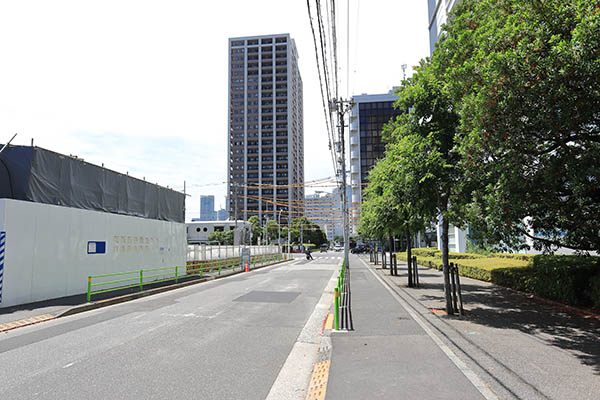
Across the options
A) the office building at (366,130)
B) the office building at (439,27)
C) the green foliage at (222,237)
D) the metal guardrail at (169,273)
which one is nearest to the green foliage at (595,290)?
the metal guardrail at (169,273)

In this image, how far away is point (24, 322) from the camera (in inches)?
373

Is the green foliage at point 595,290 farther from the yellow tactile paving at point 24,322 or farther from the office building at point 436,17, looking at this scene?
the office building at point 436,17

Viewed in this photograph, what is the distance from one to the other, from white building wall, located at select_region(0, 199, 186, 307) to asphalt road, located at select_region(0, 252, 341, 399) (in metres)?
2.94

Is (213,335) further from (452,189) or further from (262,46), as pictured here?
(262,46)

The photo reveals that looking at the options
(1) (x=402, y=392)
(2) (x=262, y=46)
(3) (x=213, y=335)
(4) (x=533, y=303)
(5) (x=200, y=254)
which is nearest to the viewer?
(1) (x=402, y=392)

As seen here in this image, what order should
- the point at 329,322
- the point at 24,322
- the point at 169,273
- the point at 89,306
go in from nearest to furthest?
the point at 329,322
the point at 24,322
the point at 89,306
the point at 169,273

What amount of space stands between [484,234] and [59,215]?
14.6 m

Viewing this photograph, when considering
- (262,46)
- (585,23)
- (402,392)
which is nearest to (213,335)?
(402,392)

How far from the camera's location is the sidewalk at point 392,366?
468 cm

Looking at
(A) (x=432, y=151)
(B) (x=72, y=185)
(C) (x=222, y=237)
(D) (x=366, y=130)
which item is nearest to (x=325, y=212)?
(D) (x=366, y=130)

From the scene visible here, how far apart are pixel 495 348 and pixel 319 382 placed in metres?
3.54

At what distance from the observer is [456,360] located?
235 inches

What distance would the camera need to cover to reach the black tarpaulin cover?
1302cm

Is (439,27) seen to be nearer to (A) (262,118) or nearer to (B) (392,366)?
(B) (392,366)
